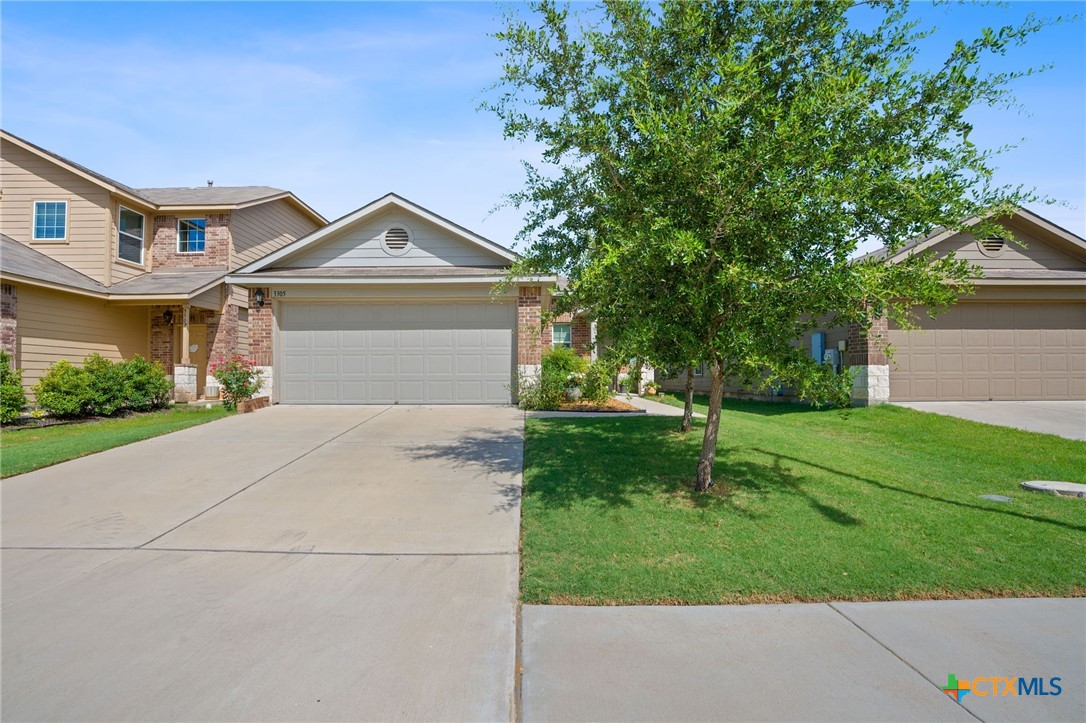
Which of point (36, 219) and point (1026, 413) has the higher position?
point (36, 219)

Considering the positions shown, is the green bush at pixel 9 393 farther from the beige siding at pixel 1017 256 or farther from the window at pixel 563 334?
the beige siding at pixel 1017 256

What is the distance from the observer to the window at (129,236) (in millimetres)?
16500

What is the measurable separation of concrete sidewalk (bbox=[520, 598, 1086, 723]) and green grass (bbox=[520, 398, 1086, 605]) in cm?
26

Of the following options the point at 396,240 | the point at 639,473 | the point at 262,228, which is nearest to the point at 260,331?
the point at 396,240

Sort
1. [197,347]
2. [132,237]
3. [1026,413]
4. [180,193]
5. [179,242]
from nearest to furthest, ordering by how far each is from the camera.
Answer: [1026,413] → [132,237] → [197,347] → [179,242] → [180,193]

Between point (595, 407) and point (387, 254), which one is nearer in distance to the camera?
point (595, 407)

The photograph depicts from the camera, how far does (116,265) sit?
1620 cm

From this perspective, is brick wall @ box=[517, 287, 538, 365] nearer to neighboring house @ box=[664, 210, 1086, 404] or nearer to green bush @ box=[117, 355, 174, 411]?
neighboring house @ box=[664, 210, 1086, 404]

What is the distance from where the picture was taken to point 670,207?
5.60 metres

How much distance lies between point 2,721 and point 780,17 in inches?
297

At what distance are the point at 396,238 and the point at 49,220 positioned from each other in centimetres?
988

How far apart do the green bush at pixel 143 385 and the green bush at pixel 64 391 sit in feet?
2.85

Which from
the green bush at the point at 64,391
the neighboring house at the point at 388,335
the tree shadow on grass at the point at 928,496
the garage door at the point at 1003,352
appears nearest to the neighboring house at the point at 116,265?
the green bush at the point at 64,391

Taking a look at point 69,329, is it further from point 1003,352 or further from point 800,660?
point 1003,352
